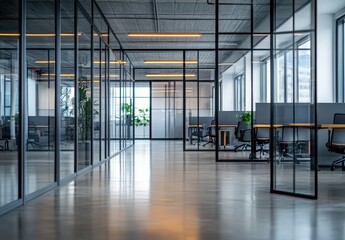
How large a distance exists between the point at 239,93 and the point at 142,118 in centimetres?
708

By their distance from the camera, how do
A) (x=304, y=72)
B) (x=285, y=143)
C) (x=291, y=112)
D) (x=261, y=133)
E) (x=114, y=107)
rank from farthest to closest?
(x=114, y=107) → (x=261, y=133) → (x=285, y=143) → (x=291, y=112) → (x=304, y=72)

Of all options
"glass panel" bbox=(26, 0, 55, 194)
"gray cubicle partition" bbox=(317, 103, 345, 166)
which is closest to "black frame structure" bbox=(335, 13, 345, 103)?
"gray cubicle partition" bbox=(317, 103, 345, 166)

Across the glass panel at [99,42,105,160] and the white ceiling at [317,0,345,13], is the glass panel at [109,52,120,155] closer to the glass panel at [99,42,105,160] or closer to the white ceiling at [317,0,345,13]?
the glass panel at [99,42,105,160]

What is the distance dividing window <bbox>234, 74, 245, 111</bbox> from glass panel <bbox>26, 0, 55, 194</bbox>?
1279 cm

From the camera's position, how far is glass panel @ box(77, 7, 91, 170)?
8.81 metres

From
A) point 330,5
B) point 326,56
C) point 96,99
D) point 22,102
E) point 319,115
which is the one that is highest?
point 330,5

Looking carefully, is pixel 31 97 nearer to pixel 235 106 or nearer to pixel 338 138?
pixel 338 138

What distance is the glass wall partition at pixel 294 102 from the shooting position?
617cm

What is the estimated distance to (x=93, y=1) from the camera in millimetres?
10391

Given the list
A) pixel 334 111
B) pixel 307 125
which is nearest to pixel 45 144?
pixel 307 125

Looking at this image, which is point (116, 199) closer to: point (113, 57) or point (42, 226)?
point (42, 226)

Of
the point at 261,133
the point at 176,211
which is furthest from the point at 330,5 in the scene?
the point at 176,211

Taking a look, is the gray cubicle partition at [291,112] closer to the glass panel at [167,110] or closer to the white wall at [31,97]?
the white wall at [31,97]

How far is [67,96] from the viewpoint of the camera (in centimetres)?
787
